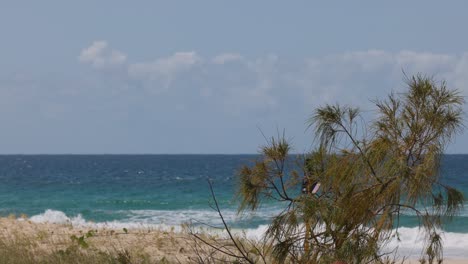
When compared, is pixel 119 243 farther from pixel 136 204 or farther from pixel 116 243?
pixel 136 204

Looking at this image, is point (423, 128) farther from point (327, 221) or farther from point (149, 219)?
point (149, 219)

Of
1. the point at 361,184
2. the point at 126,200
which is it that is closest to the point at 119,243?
the point at 361,184

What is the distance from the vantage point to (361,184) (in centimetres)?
596

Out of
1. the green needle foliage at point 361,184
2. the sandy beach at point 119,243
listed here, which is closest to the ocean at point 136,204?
the sandy beach at point 119,243

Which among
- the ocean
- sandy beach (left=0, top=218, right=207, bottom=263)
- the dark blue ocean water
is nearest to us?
sandy beach (left=0, top=218, right=207, bottom=263)

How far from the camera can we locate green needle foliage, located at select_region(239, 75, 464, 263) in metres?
5.78

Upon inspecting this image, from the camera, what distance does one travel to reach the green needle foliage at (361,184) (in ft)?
19.0

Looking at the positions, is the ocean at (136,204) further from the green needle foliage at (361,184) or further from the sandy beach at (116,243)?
the green needle foliage at (361,184)

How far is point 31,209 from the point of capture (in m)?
38.6

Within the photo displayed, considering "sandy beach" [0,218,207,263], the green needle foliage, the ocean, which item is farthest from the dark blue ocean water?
the green needle foliage

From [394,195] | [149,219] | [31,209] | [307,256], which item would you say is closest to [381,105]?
[394,195]

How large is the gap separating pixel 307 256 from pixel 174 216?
2697 centimetres

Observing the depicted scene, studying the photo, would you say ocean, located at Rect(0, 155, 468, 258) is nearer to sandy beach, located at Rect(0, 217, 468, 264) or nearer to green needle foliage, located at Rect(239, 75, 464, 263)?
sandy beach, located at Rect(0, 217, 468, 264)

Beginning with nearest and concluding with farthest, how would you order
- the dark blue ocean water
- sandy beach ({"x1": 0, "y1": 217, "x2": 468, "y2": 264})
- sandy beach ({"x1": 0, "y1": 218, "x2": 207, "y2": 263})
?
sandy beach ({"x1": 0, "y1": 217, "x2": 468, "y2": 264})
sandy beach ({"x1": 0, "y1": 218, "x2": 207, "y2": 263})
the dark blue ocean water
